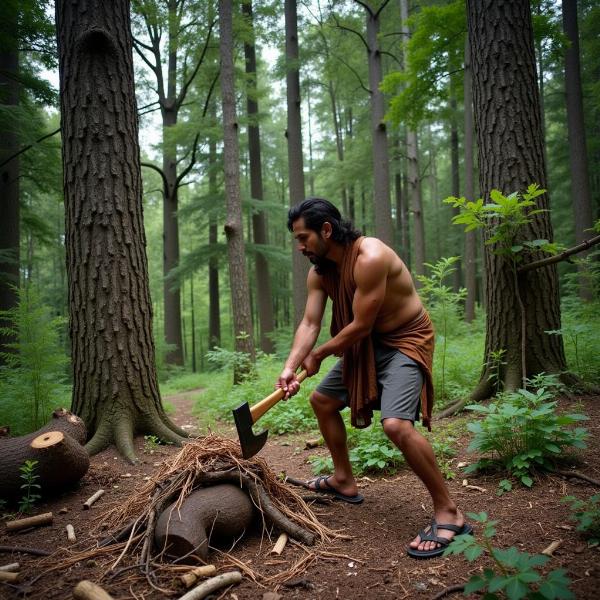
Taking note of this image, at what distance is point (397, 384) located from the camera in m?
2.63

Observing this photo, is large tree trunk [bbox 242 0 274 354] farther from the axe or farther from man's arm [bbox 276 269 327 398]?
the axe

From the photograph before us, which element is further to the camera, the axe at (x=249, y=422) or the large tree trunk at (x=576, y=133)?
the large tree trunk at (x=576, y=133)

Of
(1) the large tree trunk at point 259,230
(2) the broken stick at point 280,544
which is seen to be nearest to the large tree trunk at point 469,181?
(1) the large tree trunk at point 259,230

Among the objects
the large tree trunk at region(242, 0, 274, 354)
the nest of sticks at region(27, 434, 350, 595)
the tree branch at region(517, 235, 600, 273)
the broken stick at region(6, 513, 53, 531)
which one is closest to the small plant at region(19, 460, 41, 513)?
the broken stick at region(6, 513, 53, 531)

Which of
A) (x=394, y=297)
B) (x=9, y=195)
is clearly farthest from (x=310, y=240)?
(x=9, y=195)

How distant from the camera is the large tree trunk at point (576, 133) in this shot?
36.0ft

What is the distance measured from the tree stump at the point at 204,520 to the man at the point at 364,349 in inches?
29.8

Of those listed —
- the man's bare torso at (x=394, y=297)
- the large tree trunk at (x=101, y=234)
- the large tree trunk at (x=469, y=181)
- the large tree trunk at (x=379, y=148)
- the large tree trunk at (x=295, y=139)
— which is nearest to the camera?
the man's bare torso at (x=394, y=297)

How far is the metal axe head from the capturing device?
8.29ft

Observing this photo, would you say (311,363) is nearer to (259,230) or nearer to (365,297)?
(365,297)

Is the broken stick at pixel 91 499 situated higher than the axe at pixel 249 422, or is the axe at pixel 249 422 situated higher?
the axe at pixel 249 422

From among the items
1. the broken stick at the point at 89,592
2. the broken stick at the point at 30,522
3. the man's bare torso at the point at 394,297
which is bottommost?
the broken stick at the point at 30,522

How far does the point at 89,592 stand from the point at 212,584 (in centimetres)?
57

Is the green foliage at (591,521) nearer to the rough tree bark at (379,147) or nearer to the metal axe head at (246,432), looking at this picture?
the metal axe head at (246,432)
